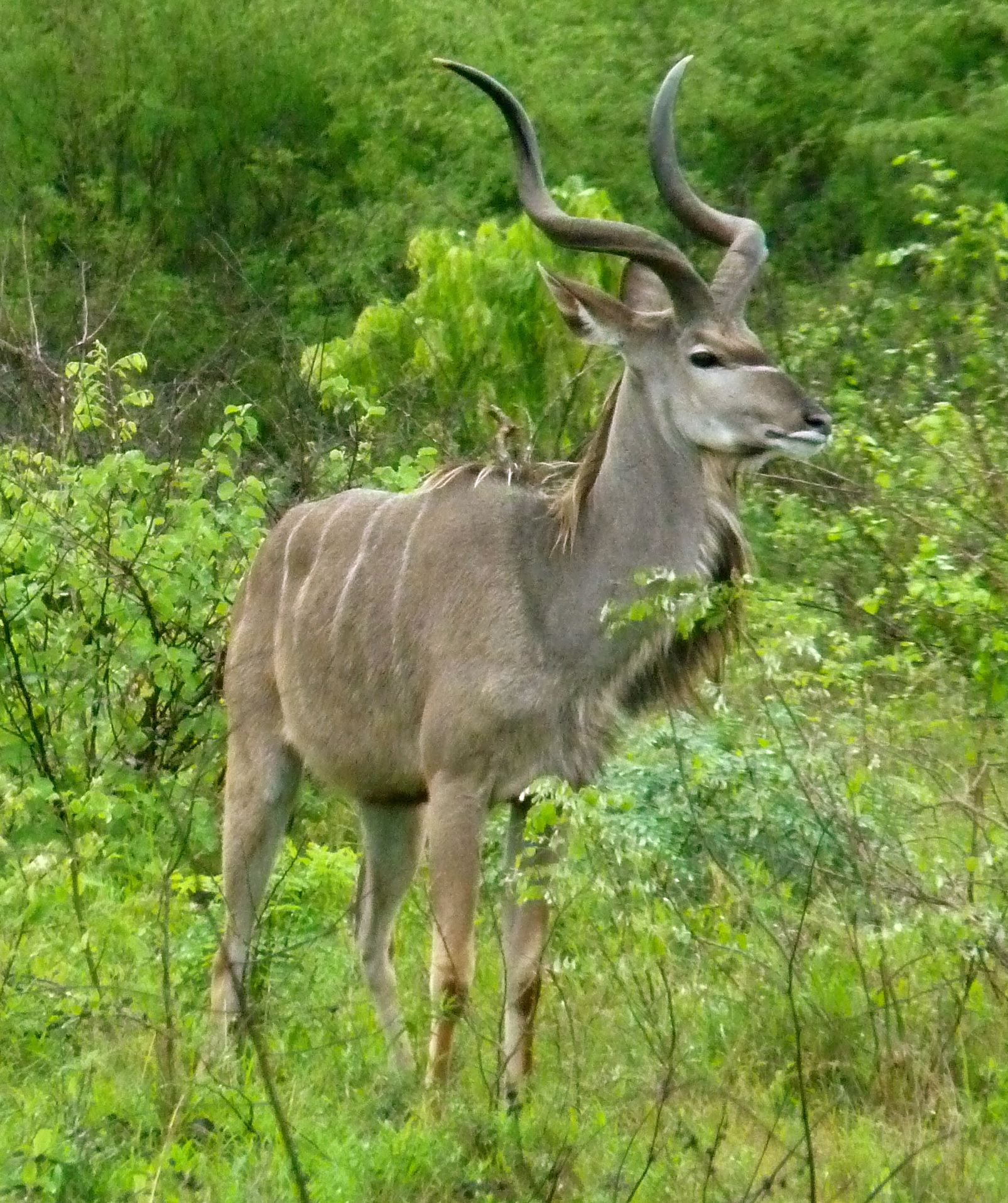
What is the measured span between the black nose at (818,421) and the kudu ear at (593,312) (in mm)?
502

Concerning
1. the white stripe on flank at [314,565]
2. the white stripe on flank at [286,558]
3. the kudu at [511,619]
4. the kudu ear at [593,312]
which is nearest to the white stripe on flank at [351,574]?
the kudu at [511,619]

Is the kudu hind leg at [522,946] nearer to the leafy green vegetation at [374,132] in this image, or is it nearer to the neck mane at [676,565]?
the neck mane at [676,565]

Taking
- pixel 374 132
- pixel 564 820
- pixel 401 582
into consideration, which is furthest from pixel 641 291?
pixel 374 132

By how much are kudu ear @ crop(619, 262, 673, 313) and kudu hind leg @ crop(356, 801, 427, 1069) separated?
4.24ft

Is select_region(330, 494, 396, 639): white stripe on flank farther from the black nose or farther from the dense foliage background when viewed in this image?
the black nose

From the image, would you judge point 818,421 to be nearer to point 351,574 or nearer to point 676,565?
point 676,565

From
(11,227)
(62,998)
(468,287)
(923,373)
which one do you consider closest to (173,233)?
(11,227)

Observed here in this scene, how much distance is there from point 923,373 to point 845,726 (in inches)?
139

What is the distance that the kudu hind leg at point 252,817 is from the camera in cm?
495

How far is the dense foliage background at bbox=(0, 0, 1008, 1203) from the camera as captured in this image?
11.8ft

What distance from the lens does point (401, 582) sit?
470cm

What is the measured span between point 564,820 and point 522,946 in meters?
0.65

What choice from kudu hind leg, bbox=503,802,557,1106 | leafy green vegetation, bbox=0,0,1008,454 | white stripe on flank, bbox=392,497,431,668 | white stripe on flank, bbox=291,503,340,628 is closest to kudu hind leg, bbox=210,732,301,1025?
white stripe on flank, bbox=291,503,340,628

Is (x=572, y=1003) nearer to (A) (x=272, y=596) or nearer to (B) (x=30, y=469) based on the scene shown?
(A) (x=272, y=596)
